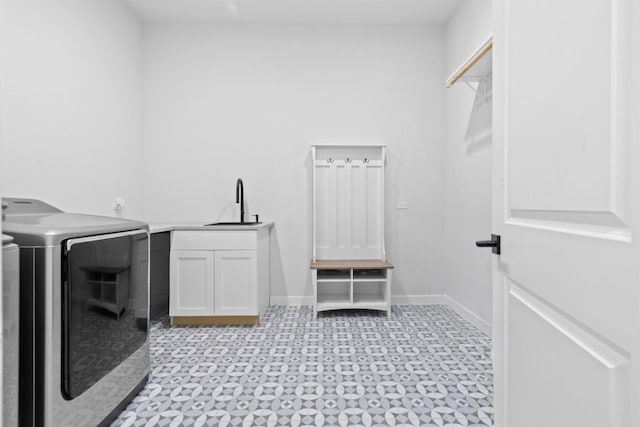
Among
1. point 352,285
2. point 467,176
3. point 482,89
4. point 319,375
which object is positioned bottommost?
point 319,375

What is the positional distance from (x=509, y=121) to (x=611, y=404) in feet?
2.28

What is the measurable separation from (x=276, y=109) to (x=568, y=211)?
3.20 metres

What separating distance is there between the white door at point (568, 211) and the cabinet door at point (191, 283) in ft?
7.67

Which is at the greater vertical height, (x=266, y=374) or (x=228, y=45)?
(x=228, y=45)

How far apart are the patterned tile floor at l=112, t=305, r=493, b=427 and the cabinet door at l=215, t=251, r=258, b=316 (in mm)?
157

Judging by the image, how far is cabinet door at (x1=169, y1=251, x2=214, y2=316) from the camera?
9.65ft

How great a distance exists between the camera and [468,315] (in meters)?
3.06

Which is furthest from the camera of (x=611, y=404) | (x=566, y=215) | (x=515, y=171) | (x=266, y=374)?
(x=266, y=374)

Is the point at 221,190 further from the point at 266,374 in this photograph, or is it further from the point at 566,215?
the point at 566,215

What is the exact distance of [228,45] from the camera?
360 centimetres

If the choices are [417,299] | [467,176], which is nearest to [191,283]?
[417,299]

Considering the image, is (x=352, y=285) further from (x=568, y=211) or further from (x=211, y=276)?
(x=568, y=211)

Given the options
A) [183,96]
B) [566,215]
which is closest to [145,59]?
[183,96]

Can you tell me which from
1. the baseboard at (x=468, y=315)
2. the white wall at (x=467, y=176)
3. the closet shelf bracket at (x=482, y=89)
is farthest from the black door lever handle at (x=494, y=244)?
the closet shelf bracket at (x=482, y=89)
